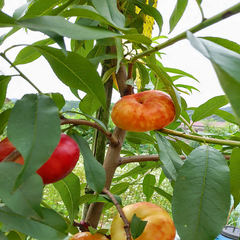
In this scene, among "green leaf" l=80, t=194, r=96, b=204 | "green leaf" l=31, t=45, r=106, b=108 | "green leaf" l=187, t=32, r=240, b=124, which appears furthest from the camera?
"green leaf" l=80, t=194, r=96, b=204

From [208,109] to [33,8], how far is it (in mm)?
341

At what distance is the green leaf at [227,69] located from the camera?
138mm

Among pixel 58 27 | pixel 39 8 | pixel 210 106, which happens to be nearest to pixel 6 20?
pixel 58 27

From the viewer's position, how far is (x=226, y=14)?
0.67ft

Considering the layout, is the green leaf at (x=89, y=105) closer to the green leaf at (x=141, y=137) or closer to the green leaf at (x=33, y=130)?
the green leaf at (x=141, y=137)

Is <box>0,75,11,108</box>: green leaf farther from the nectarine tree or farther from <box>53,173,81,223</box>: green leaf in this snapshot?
<box>53,173,81,223</box>: green leaf

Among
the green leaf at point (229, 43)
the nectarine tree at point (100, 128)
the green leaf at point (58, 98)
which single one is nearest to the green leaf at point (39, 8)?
the nectarine tree at point (100, 128)

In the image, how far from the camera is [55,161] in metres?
0.21

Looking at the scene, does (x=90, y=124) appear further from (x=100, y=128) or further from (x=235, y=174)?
(x=235, y=174)

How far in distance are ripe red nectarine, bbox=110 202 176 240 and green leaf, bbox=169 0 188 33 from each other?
0.86ft

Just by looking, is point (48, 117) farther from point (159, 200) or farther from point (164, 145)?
point (159, 200)

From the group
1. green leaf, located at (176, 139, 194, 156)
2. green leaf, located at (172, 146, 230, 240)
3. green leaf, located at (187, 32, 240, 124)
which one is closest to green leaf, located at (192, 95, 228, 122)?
green leaf, located at (176, 139, 194, 156)

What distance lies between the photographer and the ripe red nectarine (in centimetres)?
32

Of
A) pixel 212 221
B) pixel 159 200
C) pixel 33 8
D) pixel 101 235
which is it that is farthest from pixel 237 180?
pixel 159 200
